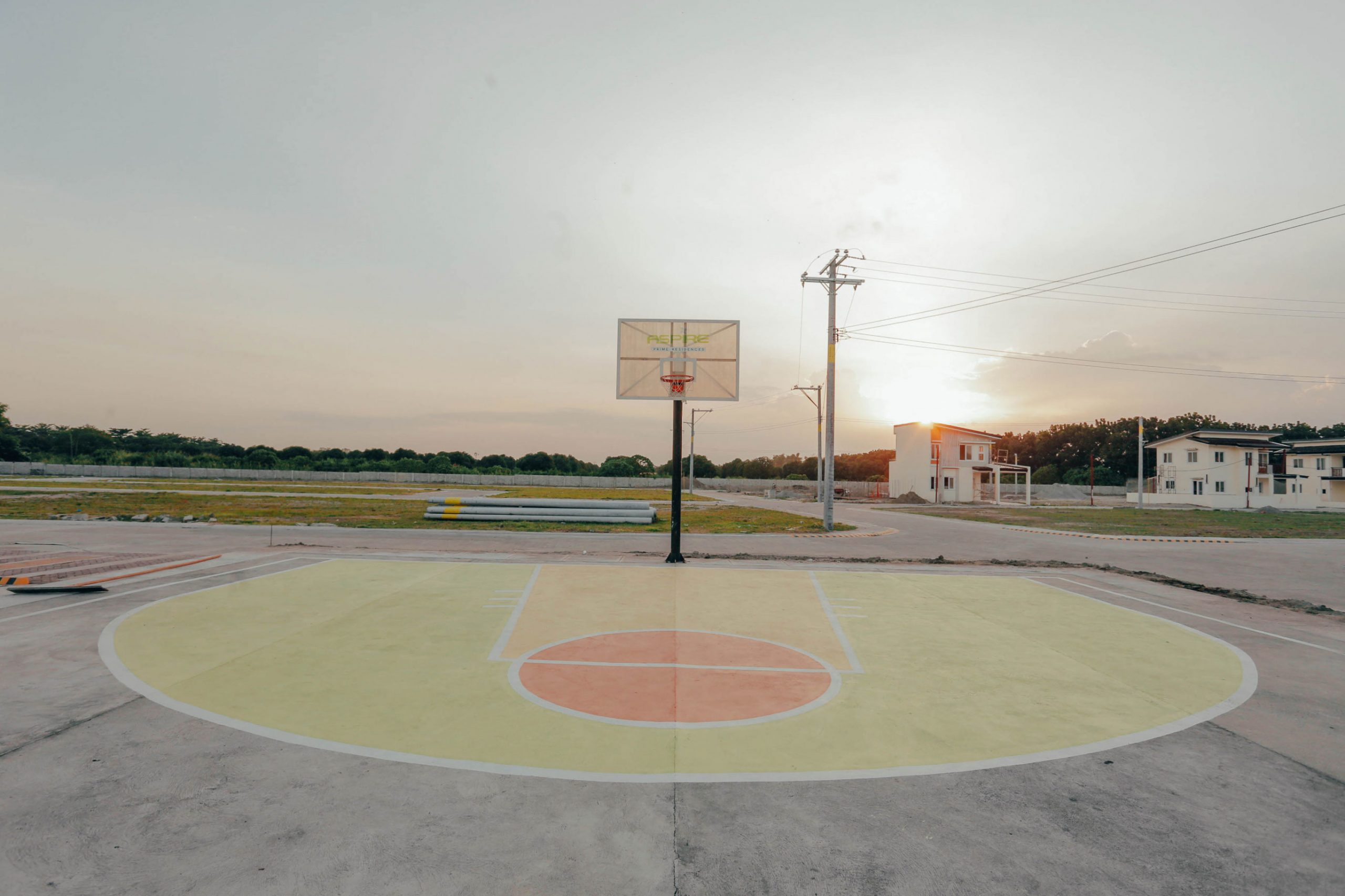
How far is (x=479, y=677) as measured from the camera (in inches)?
276

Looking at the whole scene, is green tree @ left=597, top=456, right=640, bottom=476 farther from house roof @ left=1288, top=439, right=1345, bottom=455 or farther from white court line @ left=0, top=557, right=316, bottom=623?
white court line @ left=0, top=557, right=316, bottom=623

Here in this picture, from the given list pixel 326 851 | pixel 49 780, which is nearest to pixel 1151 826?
pixel 326 851

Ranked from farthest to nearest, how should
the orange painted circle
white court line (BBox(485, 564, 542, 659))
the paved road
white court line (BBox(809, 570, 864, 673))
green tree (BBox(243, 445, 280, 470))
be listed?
green tree (BBox(243, 445, 280, 470))
the paved road
white court line (BBox(485, 564, 542, 659))
white court line (BBox(809, 570, 864, 673))
the orange painted circle

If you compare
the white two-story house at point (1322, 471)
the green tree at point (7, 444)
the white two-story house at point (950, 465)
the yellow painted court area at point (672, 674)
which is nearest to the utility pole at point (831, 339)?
the yellow painted court area at point (672, 674)

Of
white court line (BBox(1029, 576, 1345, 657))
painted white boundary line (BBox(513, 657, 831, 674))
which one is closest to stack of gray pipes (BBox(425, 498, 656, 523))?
white court line (BBox(1029, 576, 1345, 657))

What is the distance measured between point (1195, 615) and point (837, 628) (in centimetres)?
677

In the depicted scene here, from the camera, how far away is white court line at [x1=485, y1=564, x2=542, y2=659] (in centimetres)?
809

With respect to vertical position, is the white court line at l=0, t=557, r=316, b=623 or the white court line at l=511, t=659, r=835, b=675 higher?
the white court line at l=0, t=557, r=316, b=623

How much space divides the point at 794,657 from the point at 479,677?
3.90m

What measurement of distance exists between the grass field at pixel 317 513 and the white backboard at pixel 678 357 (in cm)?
1107

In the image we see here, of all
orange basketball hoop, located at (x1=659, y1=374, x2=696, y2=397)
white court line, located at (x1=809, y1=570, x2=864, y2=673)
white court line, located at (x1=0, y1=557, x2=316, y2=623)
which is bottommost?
white court line, located at (x1=809, y1=570, x2=864, y2=673)

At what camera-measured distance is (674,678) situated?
7.21 m

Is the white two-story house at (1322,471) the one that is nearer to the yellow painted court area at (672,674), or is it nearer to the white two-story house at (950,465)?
the white two-story house at (950,465)

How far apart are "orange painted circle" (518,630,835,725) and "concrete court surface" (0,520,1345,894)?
1.60 m
